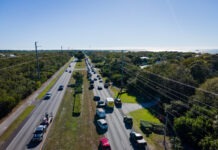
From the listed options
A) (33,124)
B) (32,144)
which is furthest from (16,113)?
(32,144)

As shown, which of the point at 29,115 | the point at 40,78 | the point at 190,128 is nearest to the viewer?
the point at 190,128

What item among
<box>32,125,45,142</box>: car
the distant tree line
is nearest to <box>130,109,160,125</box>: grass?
the distant tree line

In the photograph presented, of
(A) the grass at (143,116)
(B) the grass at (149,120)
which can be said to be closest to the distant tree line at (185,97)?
(A) the grass at (143,116)

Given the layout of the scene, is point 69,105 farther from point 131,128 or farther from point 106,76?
point 106,76

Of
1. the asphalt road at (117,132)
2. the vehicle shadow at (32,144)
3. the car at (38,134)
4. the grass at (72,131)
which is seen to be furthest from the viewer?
the car at (38,134)

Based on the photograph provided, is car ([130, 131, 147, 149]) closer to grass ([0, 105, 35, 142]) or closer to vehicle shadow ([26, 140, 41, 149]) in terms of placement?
vehicle shadow ([26, 140, 41, 149])

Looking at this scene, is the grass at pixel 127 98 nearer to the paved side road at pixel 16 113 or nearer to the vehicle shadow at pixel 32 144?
the paved side road at pixel 16 113

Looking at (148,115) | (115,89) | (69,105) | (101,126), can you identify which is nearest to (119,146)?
(101,126)
